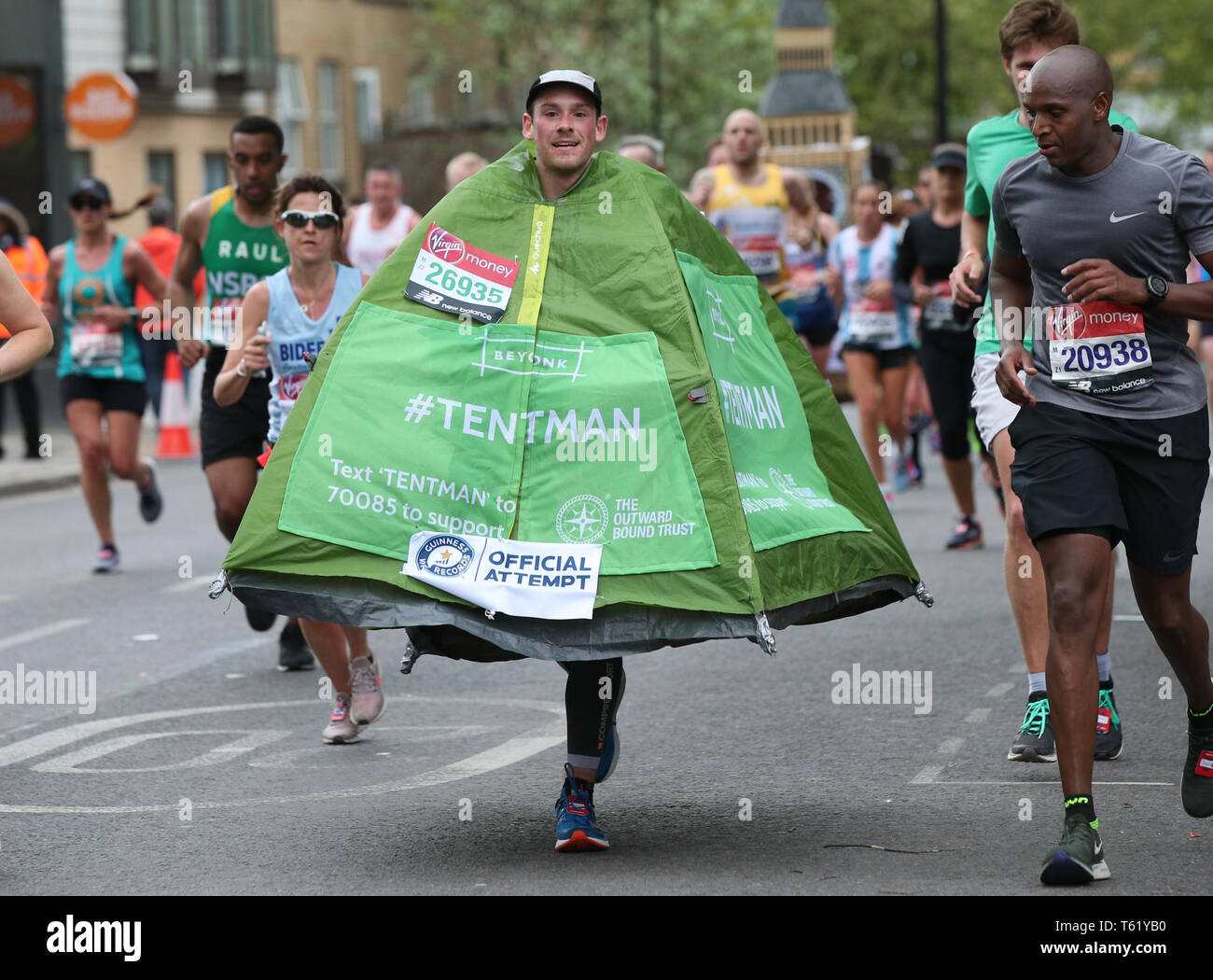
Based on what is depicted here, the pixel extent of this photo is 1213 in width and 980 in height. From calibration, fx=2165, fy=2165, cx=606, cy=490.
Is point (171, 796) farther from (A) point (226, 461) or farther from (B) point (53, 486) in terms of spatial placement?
(B) point (53, 486)

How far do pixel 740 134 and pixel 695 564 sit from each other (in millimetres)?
7740

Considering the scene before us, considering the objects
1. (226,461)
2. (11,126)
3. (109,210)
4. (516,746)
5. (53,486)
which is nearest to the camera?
(516,746)

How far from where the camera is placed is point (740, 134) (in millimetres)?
12812

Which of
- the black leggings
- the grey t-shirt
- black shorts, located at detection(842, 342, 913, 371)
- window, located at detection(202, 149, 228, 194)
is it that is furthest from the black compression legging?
window, located at detection(202, 149, 228, 194)

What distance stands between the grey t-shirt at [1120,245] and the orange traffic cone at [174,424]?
52.7 feet

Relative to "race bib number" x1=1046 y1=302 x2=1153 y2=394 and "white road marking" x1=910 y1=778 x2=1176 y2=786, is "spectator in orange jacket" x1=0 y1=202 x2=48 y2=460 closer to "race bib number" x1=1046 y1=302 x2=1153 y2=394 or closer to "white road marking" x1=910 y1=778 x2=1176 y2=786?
"white road marking" x1=910 y1=778 x2=1176 y2=786

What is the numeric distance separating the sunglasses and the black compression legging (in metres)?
2.40

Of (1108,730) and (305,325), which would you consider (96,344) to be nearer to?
(305,325)

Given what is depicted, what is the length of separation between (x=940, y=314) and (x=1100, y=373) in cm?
511

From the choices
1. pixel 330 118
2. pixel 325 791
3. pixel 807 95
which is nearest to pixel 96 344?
pixel 325 791

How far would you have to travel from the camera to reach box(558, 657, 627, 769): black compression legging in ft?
18.7

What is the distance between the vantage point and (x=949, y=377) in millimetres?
10570

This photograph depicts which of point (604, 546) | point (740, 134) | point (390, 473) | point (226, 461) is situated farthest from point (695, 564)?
point (740, 134)

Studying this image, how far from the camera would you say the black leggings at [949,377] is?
412 inches
